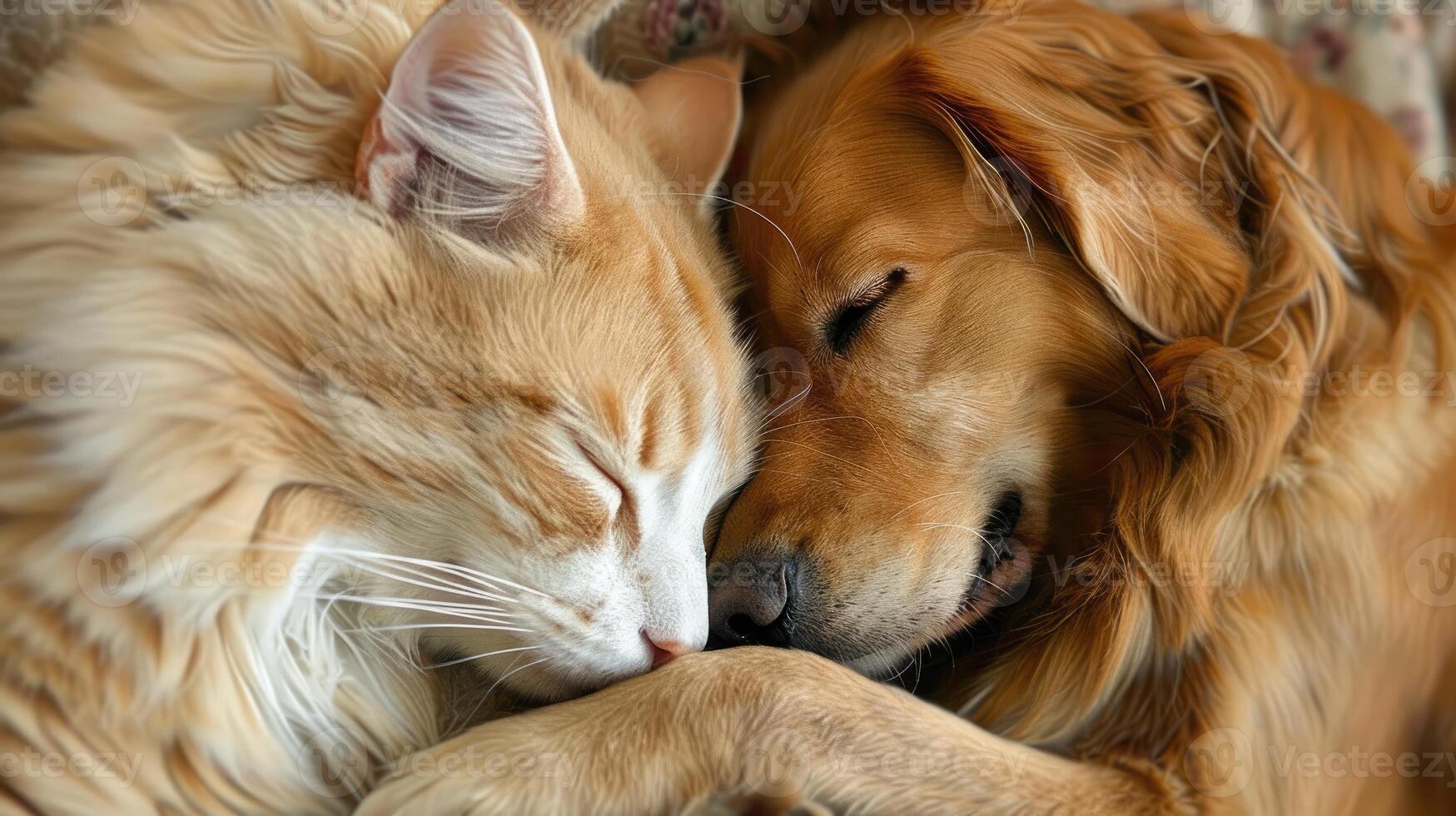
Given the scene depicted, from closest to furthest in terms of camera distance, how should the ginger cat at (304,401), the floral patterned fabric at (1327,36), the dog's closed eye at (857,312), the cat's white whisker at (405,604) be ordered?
the ginger cat at (304,401)
the cat's white whisker at (405,604)
the dog's closed eye at (857,312)
the floral patterned fabric at (1327,36)

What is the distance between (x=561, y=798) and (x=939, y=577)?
53cm

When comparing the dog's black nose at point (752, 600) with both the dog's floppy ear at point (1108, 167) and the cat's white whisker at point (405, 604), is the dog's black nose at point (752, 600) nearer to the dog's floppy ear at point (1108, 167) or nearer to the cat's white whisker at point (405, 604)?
the cat's white whisker at point (405, 604)

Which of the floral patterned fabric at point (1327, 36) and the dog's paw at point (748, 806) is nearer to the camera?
the dog's paw at point (748, 806)

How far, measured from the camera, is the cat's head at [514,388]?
3.31ft

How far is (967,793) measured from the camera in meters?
1.17

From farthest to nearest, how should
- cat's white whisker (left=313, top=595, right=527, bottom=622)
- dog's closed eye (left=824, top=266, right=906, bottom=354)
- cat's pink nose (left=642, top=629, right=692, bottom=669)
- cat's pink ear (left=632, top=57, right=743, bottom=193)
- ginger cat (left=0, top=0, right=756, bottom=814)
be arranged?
cat's pink ear (left=632, top=57, right=743, bottom=193)
dog's closed eye (left=824, top=266, right=906, bottom=354)
cat's pink nose (left=642, top=629, right=692, bottom=669)
cat's white whisker (left=313, top=595, right=527, bottom=622)
ginger cat (left=0, top=0, right=756, bottom=814)

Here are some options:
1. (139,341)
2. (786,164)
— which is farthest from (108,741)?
(786,164)

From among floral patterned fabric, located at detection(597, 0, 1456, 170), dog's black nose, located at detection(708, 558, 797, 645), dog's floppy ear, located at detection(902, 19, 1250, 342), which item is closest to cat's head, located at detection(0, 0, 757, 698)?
dog's black nose, located at detection(708, 558, 797, 645)

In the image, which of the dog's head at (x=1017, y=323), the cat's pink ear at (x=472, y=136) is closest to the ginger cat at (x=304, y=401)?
the cat's pink ear at (x=472, y=136)

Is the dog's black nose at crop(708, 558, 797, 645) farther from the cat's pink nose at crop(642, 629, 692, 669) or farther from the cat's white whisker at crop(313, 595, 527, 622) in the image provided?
the cat's white whisker at crop(313, 595, 527, 622)

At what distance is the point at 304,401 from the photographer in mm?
1006

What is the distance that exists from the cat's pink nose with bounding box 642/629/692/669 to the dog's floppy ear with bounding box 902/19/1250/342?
0.68 metres

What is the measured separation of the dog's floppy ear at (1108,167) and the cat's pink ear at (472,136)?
0.53 metres

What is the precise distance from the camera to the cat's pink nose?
117 cm
